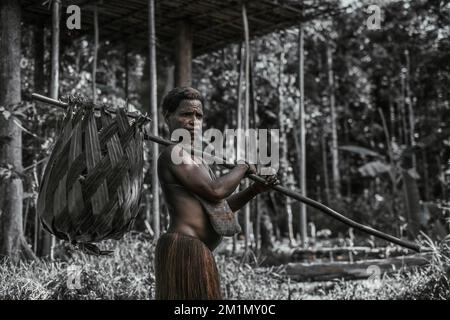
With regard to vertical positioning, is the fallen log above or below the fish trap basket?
below

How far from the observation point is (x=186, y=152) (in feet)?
9.46

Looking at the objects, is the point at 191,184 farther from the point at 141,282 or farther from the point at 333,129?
the point at 333,129

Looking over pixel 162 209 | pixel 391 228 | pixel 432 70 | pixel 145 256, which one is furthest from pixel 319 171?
pixel 145 256

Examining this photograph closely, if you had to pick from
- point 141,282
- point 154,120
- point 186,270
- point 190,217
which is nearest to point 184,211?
point 190,217

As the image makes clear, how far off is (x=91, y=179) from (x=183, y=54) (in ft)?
23.1

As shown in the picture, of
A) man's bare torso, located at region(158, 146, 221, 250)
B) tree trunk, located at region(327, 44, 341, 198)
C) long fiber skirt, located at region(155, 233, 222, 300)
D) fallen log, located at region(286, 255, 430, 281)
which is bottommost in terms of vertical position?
fallen log, located at region(286, 255, 430, 281)

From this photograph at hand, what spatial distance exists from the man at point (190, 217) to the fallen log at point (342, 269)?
5.24 meters

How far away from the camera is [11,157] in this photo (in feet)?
23.2

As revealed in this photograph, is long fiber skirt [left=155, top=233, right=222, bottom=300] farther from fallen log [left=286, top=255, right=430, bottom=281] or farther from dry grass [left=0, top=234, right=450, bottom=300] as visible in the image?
fallen log [left=286, top=255, right=430, bottom=281]

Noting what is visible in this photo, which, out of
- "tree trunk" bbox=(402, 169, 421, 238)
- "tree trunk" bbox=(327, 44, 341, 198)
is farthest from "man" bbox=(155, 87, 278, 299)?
"tree trunk" bbox=(327, 44, 341, 198)

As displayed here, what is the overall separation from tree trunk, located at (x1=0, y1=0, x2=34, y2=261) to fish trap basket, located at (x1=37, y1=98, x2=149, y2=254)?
4425 mm

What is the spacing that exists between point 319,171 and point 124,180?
727 inches

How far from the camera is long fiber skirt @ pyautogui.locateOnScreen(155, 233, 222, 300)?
274cm
